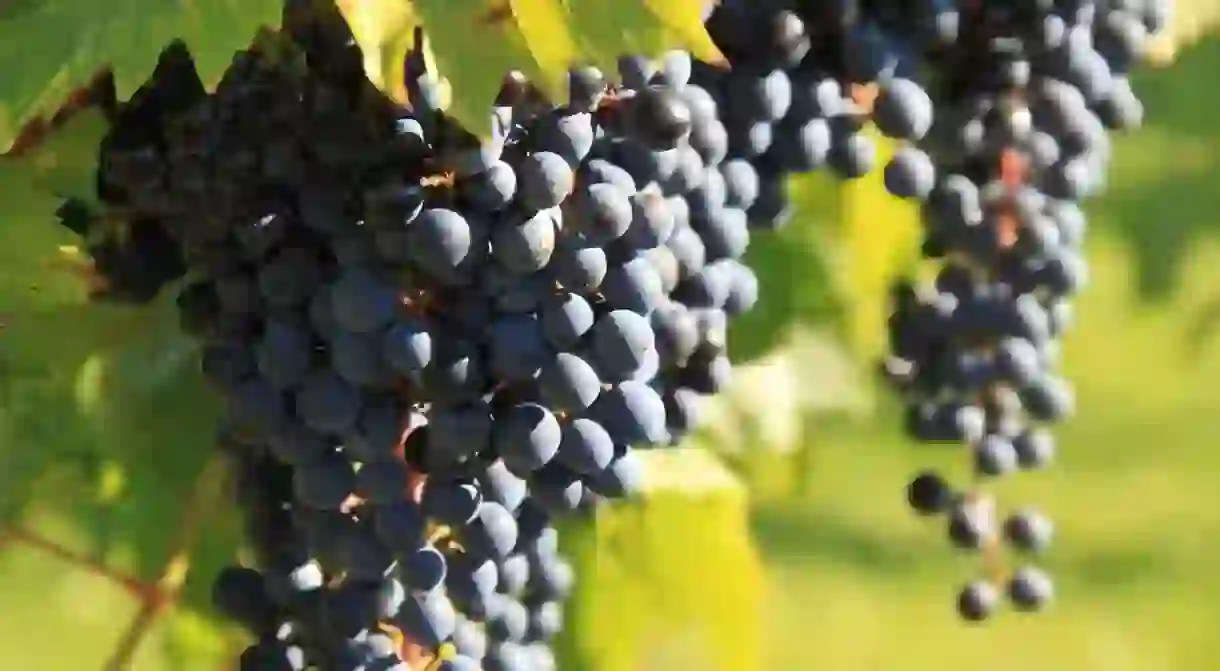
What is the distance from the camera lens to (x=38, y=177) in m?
0.63

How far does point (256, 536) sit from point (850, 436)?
5.17ft

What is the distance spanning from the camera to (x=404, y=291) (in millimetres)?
545

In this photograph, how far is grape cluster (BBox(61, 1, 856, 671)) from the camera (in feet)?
1.76

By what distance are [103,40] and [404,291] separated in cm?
13

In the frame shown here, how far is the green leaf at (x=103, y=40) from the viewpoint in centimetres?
52

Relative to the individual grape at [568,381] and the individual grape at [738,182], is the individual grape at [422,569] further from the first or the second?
the individual grape at [738,182]

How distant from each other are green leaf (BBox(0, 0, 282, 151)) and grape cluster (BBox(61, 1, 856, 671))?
4 centimetres

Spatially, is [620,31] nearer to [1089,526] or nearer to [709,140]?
[709,140]

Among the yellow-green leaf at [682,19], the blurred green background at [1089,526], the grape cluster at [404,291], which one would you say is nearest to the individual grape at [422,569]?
the grape cluster at [404,291]

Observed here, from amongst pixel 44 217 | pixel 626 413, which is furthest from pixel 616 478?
pixel 44 217

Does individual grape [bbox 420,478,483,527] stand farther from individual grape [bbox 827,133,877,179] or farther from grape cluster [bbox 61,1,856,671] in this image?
individual grape [bbox 827,133,877,179]

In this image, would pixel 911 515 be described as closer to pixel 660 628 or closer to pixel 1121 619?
pixel 1121 619

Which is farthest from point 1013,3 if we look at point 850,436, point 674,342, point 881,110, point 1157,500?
point 1157,500

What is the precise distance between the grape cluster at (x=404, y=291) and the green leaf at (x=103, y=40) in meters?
0.04
